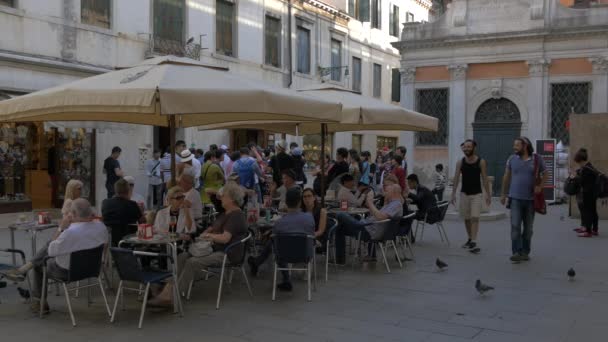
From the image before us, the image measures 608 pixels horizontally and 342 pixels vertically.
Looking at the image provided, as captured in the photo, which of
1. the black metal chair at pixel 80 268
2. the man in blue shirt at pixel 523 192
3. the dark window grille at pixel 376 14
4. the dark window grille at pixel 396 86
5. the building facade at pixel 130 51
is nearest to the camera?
the black metal chair at pixel 80 268

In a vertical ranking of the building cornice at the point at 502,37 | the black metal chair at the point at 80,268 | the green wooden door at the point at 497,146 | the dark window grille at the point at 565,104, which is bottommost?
the black metal chair at the point at 80,268

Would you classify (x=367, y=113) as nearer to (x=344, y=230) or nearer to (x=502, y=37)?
(x=344, y=230)

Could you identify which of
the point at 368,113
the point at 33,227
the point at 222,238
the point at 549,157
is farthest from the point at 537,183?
the point at 549,157

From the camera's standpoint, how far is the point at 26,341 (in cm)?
509

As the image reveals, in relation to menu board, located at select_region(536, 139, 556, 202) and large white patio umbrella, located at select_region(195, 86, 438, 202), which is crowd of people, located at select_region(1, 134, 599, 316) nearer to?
large white patio umbrella, located at select_region(195, 86, 438, 202)

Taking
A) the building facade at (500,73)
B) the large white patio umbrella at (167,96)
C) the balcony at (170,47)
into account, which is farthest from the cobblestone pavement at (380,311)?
the balcony at (170,47)

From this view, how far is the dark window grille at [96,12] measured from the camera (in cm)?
1587

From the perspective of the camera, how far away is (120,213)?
22.4ft

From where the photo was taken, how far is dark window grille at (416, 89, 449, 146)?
64.5 feet

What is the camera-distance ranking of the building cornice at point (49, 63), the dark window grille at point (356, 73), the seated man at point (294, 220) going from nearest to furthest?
the seated man at point (294, 220) < the building cornice at point (49, 63) < the dark window grille at point (356, 73)

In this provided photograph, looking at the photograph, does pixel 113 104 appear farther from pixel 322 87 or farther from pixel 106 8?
pixel 106 8

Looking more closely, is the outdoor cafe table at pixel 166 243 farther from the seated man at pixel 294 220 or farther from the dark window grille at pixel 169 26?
the dark window grille at pixel 169 26

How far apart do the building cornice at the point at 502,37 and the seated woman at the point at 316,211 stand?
43.1ft

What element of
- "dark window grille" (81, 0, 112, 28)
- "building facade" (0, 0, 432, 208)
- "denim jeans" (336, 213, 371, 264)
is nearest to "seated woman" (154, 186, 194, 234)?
"denim jeans" (336, 213, 371, 264)
